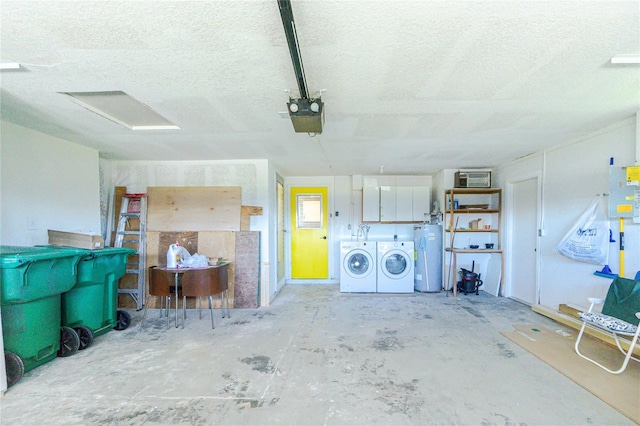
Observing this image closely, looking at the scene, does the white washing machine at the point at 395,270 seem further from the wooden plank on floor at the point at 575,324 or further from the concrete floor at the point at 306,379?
the wooden plank on floor at the point at 575,324

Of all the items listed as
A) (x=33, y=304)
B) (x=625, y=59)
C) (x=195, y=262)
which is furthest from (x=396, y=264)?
(x=33, y=304)

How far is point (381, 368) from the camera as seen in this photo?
8.04 feet

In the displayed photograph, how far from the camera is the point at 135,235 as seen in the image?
14.2 ft

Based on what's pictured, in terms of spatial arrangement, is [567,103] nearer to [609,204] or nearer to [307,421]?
[609,204]

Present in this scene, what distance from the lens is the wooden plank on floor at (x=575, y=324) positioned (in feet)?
8.52

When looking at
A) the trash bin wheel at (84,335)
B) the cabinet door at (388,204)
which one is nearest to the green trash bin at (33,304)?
the trash bin wheel at (84,335)

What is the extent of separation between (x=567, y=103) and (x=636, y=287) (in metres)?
1.74

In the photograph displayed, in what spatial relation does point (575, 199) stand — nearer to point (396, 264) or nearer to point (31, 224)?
point (396, 264)

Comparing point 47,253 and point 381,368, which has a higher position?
point 47,253

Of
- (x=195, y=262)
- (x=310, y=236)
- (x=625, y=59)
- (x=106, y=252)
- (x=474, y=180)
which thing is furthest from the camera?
(x=310, y=236)

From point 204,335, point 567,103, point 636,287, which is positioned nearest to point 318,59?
point 567,103

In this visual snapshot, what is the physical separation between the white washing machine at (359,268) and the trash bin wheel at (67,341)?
3.58 m

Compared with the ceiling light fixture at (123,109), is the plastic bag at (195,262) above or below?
below

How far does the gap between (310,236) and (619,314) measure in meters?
4.49
